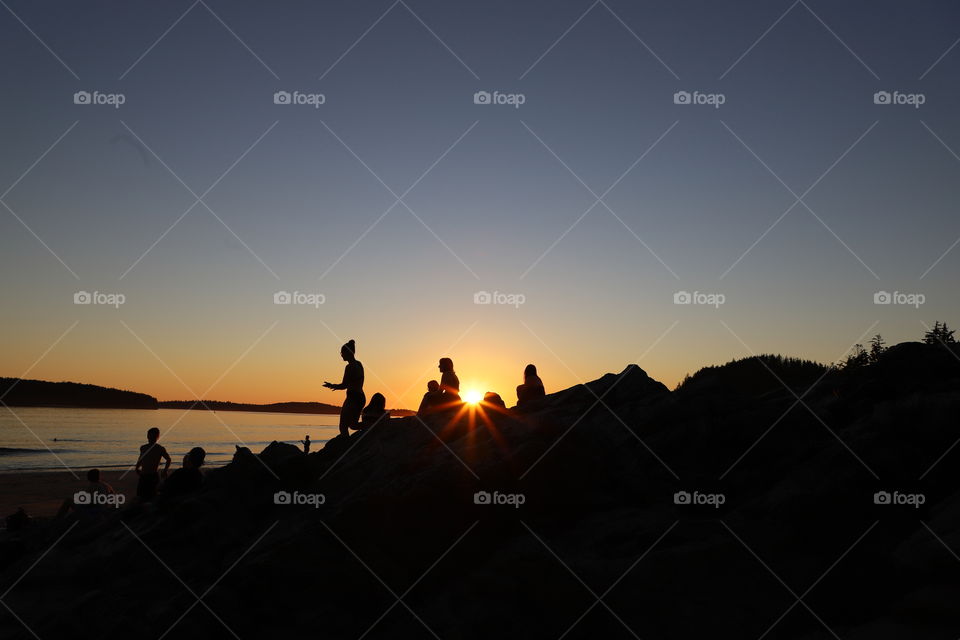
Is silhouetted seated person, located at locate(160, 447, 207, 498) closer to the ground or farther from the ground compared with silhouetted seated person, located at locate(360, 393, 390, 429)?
closer to the ground

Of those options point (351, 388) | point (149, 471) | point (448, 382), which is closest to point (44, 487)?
point (149, 471)

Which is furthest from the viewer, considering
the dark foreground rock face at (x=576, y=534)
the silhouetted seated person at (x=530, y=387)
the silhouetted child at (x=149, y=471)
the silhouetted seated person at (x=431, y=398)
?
the silhouetted seated person at (x=530, y=387)

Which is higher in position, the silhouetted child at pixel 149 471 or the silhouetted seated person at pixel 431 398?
the silhouetted seated person at pixel 431 398

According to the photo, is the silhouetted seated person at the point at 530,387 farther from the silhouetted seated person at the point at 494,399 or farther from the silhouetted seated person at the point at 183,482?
the silhouetted seated person at the point at 183,482

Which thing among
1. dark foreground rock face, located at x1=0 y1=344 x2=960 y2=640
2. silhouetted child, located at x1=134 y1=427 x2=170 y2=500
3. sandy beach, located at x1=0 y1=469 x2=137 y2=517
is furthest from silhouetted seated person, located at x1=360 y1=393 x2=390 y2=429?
sandy beach, located at x1=0 y1=469 x2=137 y2=517

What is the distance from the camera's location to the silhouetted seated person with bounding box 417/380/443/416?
1659 cm

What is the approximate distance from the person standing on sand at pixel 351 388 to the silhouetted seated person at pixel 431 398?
79.0 inches

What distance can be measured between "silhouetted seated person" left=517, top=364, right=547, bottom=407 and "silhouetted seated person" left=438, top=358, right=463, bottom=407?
82.2 inches

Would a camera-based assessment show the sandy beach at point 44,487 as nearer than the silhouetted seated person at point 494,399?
No

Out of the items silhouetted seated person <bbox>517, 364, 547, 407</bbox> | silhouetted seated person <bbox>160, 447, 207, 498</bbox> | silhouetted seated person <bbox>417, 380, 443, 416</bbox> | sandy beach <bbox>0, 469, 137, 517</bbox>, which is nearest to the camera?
silhouetted seated person <bbox>160, 447, 207, 498</bbox>

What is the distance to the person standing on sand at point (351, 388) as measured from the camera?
1734 centimetres

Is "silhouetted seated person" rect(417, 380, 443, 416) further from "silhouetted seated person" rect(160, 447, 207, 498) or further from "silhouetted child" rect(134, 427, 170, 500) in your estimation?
"silhouetted child" rect(134, 427, 170, 500)

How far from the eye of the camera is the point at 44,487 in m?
45.0

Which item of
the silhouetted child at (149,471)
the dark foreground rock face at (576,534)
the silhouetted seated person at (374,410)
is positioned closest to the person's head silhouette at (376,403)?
the silhouetted seated person at (374,410)
